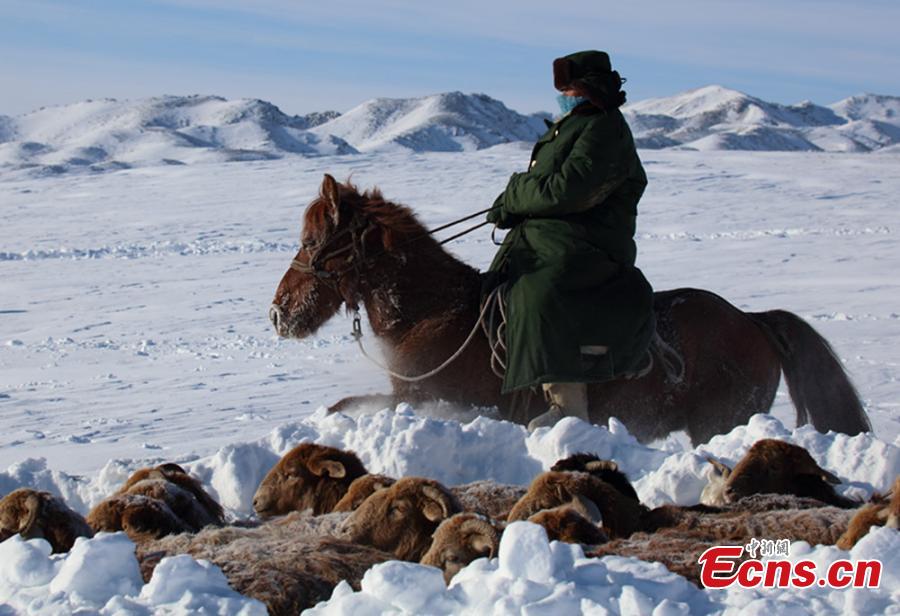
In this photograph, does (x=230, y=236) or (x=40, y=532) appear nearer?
(x=40, y=532)

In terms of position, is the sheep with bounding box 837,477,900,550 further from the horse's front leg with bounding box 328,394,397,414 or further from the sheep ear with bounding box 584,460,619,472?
the horse's front leg with bounding box 328,394,397,414

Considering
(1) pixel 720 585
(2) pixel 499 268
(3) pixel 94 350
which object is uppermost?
(2) pixel 499 268

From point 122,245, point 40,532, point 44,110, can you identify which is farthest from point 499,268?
point 44,110

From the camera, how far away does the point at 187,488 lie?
5523 mm

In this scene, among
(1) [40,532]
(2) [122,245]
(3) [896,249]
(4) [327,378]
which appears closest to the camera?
(1) [40,532]

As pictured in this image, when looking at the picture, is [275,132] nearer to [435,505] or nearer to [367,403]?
[367,403]

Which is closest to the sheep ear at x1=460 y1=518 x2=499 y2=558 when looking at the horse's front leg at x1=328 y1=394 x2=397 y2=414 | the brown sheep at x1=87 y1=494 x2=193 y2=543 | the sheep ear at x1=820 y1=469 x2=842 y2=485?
the brown sheep at x1=87 y1=494 x2=193 y2=543

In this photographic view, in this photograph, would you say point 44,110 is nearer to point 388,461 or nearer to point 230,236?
point 230,236

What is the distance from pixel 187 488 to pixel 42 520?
0.89m

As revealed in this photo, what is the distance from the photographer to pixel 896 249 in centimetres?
2022

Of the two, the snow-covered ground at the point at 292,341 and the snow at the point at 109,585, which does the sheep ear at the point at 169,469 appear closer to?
the snow-covered ground at the point at 292,341

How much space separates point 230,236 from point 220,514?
61.8 feet

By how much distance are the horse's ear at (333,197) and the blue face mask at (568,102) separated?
1.43 m

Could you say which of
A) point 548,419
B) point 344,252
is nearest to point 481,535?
point 548,419
